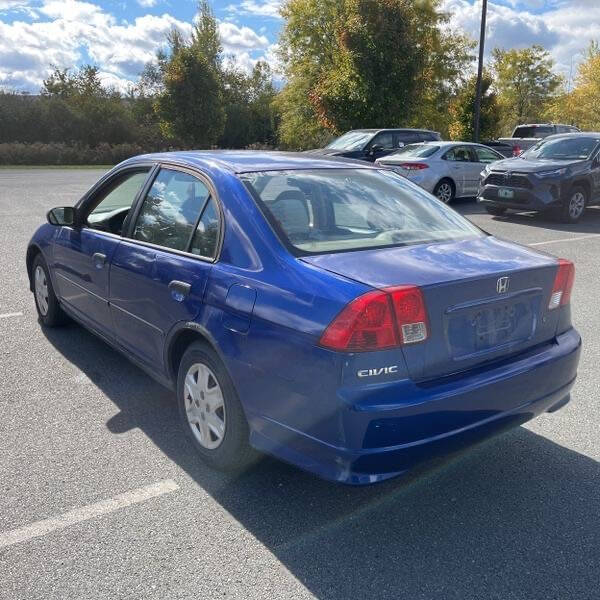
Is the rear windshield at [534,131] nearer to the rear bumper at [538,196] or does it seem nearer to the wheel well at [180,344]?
the rear bumper at [538,196]

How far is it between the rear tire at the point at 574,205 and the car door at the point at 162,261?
10.1 meters

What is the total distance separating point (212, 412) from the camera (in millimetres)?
3211

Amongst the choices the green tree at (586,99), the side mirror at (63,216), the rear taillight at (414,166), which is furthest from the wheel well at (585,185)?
the green tree at (586,99)

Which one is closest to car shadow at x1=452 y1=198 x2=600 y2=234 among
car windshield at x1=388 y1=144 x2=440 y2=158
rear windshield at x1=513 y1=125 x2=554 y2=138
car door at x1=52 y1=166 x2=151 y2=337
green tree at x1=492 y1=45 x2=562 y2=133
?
car windshield at x1=388 y1=144 x2=440 y2=158

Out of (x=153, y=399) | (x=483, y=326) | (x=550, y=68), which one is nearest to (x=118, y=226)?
(x=153, y=399)

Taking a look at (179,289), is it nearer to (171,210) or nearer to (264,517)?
(171,210)

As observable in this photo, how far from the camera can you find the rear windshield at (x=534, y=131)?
2625 cm

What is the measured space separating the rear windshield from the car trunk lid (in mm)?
25394

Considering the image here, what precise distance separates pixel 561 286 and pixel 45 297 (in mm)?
4189

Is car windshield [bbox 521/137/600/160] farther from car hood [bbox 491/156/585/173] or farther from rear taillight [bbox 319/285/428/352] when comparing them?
rear taillight [bbox 319/285/428/352]

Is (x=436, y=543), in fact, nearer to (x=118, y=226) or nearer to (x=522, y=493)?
(x=522, y=493)

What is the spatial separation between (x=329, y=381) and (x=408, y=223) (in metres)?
1.33

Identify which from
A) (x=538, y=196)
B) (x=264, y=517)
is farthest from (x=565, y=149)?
(x=264, y=517)

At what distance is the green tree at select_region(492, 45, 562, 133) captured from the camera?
60.6 meters
